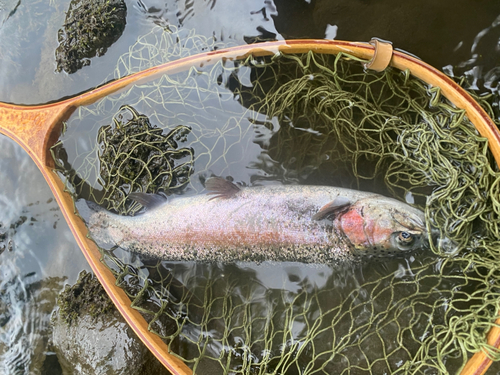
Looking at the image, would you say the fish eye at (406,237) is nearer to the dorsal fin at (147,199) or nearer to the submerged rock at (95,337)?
the dorsal fin at (147,199)

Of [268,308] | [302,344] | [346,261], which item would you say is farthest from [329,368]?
[346,261]

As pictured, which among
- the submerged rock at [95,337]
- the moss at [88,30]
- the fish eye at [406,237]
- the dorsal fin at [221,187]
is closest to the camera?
the fish eye at [406,237]

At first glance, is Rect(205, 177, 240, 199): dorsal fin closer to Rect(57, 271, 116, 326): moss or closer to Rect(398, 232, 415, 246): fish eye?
Rect(398, 232, 415, 246): fish eye

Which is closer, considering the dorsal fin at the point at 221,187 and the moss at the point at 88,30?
the dorsal fin at the point at 221,187

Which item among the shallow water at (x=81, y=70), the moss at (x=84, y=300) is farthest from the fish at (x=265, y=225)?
the moss at (x=84, y=300)

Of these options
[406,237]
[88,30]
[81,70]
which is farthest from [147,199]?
[406,237]

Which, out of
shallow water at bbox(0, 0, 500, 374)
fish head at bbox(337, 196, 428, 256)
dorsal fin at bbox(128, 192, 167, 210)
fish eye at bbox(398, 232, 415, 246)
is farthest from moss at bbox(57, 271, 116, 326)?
fish eye at bbox(398, 232, 415, 246)
